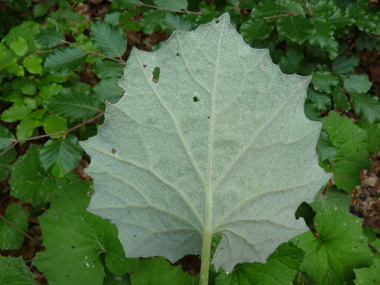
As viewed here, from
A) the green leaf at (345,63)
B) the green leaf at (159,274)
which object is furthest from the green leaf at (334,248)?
the green leaf at (345,63)

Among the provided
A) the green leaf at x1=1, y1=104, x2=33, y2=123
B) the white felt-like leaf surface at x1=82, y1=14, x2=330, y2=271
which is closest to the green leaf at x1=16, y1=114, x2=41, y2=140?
the green leaf at x1=1, y1=104, x2=33, y2=123

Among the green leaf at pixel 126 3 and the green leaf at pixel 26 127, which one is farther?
the green leaf at pixel 26 127

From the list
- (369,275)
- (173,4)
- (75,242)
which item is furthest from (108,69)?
(369,275)

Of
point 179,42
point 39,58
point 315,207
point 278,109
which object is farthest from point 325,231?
point 39,58

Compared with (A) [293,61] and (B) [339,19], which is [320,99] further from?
(B) [339,19]

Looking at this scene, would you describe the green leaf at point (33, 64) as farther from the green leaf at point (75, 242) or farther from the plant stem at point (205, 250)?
the plant stem at point (205, 250)

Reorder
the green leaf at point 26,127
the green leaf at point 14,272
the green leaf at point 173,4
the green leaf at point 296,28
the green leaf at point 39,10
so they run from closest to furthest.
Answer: the green leaf at point 296,28
the green leaf at point 14,272
the green leaf at point 173,4
the green leaf at point 26,127
the green leaf at point 39,10
